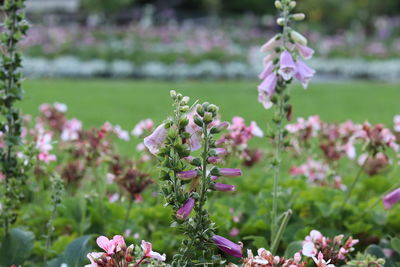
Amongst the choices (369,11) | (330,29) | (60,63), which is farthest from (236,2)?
(60,63)

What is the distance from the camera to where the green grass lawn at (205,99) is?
792 centimetres

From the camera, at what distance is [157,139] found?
1243mm

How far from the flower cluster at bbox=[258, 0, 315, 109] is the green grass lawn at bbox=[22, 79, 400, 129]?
16.6 ft

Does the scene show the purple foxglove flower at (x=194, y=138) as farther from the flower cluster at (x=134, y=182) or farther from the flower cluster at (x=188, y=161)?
the flower cluster at (x=134, y=182)

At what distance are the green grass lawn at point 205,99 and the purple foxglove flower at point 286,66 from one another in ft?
16.9

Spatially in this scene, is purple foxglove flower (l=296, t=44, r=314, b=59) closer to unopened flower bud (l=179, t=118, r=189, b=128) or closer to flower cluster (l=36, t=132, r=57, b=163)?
unopened flower bud (l=179, t=118, r=189, b=128)

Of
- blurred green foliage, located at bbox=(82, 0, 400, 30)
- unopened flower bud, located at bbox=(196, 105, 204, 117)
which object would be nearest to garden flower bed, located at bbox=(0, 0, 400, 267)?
unopened flower bud, located at bbox=(196, 105, 204, 117)

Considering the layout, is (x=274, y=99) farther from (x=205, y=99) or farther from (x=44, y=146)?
(x=205, y=99)

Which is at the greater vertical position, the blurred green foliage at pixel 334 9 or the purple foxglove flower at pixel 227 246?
the blurred green foliage at pixel 334 9

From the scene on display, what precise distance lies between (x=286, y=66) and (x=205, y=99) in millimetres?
7745

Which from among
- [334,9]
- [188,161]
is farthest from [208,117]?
[334,9]

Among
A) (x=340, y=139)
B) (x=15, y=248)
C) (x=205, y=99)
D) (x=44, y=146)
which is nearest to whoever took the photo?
(x=15, y=248)

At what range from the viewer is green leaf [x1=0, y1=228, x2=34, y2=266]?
1774mm

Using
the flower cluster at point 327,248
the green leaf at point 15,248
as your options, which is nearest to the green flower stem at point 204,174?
the flower cluster at point 327,248
